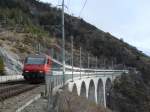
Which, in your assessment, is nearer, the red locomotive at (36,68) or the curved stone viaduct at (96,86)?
the red locomotive at (36,68)

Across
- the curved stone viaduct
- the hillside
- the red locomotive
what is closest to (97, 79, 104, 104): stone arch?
the curved stone viaduct

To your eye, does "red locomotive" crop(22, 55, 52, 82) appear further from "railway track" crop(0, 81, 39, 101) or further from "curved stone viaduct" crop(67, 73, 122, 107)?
"curved stone viaduct" crop(67, 73, 122, 107)

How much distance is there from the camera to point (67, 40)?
141750 mm

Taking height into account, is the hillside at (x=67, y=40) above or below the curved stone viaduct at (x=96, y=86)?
above

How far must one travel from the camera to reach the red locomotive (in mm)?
41312

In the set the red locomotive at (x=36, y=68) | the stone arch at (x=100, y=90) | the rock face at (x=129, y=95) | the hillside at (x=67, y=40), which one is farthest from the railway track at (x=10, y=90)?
the rock face at (x=129, y=95)

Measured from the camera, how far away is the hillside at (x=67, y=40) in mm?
93312

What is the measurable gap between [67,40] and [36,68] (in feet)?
329

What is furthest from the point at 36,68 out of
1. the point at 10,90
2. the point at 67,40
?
the point at 67,40

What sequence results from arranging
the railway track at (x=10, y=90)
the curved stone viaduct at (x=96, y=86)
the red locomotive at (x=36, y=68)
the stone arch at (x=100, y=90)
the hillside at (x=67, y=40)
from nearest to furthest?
1. the railway track at (x=10, y=90)
2. the red locomotive at (x=36, y=68)
3. the curved stone viaduct at (x=96, y=86)
4. the stone arch at (x=100, y=90)
5. the hillside at (x=67, y=40)

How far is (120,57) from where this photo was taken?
494 feet

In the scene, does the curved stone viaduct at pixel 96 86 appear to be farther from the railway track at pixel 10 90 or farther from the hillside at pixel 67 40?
the railway track at pixel 10 90

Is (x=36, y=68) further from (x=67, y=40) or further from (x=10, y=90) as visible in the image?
(x=67, y=40)

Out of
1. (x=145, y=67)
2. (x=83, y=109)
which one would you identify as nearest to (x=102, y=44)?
(x=145, y=67)
